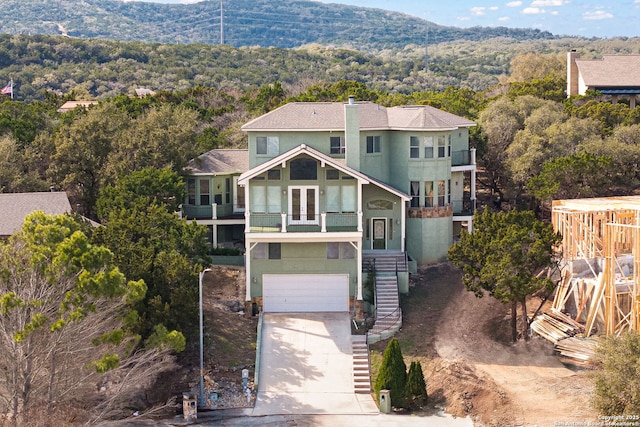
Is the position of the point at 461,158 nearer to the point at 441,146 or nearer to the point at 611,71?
the point at 441,146

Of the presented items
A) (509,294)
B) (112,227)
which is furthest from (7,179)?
(509,294)

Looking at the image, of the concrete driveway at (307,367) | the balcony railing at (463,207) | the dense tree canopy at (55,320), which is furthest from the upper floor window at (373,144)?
the dense tree canopy at (55,320)

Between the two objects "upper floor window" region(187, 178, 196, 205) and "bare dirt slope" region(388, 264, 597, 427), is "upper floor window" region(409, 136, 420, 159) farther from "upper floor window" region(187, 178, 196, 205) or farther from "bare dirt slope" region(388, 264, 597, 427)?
"upper floor window" region(187, 178, 196, 205)

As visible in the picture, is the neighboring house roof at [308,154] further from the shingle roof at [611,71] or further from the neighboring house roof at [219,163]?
the shingle roof at [611,71]

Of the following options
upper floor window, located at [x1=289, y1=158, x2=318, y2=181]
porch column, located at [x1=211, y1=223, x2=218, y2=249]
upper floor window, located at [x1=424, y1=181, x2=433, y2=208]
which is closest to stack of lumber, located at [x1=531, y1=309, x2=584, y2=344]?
upper floor window, located at [x1=424, y1=181, x2=433, y2=208]

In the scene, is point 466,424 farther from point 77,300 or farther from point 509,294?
point 77,300

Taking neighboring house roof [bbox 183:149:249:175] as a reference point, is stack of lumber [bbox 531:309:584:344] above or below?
below
